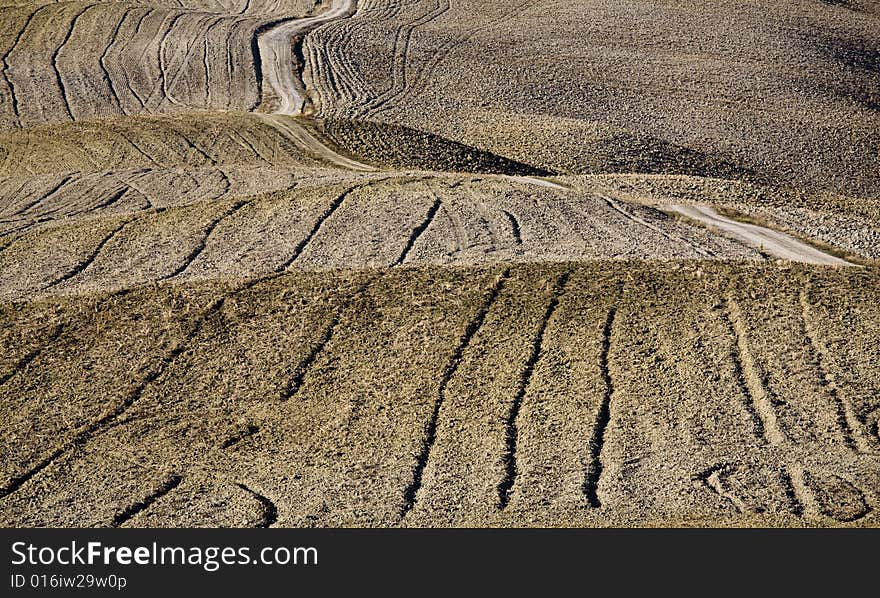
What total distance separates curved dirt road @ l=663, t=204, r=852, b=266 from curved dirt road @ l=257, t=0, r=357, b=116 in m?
21.9

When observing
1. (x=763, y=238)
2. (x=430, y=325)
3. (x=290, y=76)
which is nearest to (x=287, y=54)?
(x=290, y=76)

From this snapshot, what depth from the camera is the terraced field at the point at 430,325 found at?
14680 mm

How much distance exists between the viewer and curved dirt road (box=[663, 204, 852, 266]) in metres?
23.6

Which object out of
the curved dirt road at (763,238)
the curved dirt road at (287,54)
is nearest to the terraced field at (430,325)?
the curved dirt road at (763,238)

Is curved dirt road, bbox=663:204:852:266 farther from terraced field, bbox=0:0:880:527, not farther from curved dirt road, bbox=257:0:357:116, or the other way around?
curved dirt road, bbox=257:0:357:116

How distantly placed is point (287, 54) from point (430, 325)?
37668 millimetres

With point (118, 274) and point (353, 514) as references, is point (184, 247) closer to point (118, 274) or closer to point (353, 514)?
point (118, 274)

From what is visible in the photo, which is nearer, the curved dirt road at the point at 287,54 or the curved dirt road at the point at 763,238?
the curved dirt road at the point at 763,238

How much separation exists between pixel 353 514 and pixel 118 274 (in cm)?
1132

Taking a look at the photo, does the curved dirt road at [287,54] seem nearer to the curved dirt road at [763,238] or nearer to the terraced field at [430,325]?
the terraced field at [430,325]

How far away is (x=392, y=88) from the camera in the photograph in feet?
158

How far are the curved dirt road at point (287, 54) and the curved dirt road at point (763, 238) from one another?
Answer: 2190 centimetres

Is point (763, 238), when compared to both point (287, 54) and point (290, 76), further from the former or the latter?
point (287, 54)

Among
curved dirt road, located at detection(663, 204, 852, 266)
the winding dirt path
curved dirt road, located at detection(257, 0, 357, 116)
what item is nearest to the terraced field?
curved dirt road, located at detection(663, 204, 852, 266)
